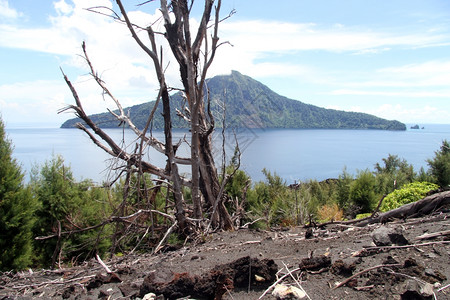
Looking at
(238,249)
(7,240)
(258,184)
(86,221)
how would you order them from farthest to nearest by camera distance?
(258,184) → (86,221) → (7,240) → (238,249)

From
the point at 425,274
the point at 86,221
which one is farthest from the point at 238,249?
the point at 86,221

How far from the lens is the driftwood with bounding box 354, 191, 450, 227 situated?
13.1 ft

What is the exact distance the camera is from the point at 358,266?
7.49 ft

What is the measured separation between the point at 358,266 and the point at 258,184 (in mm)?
11873

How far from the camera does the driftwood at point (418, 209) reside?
3.99m

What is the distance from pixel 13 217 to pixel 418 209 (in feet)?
23.2

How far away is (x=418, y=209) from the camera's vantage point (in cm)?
411

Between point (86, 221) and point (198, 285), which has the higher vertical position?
point (198, 285)

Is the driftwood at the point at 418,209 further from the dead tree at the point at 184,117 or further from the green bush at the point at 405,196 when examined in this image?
the green bush at the point at 405,196

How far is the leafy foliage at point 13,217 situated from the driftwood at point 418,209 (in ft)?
20.8

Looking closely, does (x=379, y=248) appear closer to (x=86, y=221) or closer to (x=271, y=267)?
(x=271, y=267)

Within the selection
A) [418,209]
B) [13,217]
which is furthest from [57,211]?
[418,209]

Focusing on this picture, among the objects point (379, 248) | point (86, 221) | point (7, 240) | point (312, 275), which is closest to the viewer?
point (312, 275)

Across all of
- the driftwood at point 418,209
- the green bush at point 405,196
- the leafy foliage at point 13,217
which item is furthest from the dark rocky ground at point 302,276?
the green bush at point 405,196
